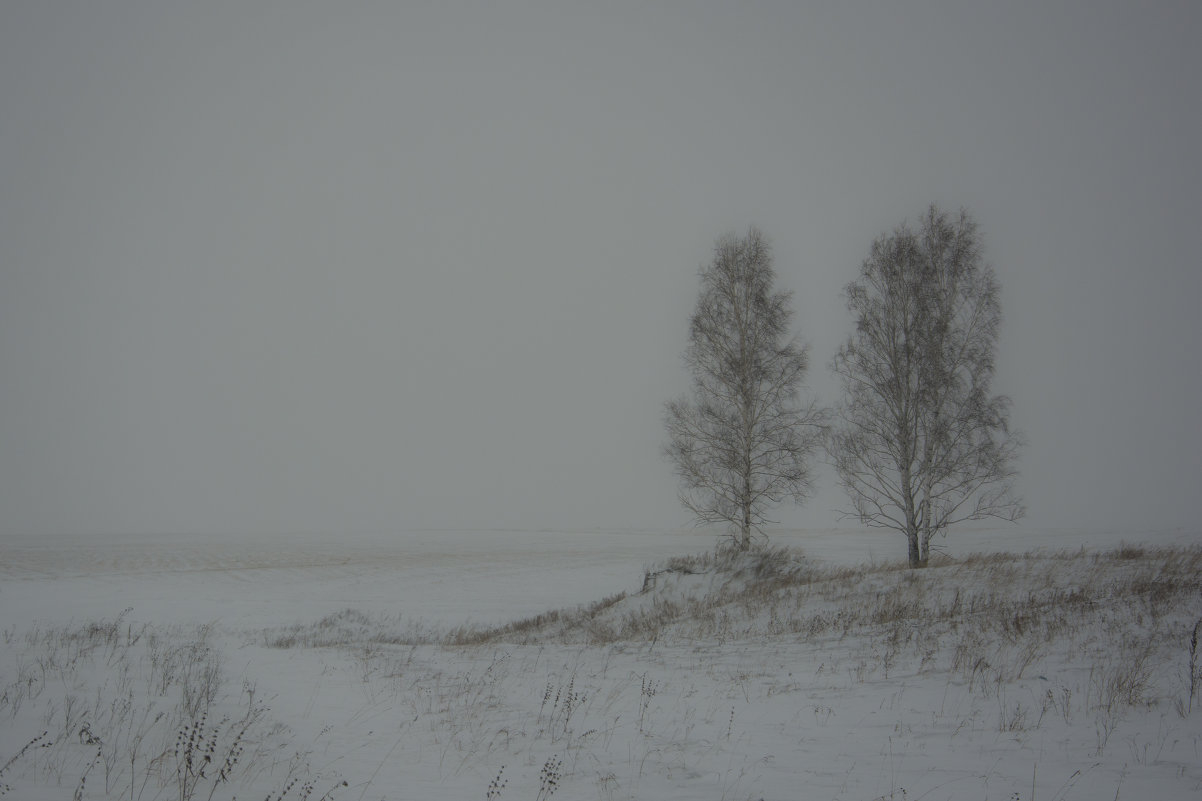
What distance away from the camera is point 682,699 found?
697cm

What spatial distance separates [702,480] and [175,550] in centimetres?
4076

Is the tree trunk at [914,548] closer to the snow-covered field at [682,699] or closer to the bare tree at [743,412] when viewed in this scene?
the snow-covered field at [682,699]

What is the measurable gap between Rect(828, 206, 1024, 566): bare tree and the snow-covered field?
7.54ft

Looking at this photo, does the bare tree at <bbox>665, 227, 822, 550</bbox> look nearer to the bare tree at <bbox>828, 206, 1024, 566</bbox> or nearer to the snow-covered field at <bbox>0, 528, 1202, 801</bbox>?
the bare tree at <bbox>828, 206, 1024, 566</bbox>

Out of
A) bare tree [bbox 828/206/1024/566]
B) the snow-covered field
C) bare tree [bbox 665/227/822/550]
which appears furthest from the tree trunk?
bare tree [bbox 665/227/822/550]

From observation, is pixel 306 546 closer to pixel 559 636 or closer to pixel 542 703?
pixel 559 636

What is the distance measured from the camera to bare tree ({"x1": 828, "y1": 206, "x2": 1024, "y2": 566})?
16.7 meters

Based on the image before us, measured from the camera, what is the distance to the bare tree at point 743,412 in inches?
706

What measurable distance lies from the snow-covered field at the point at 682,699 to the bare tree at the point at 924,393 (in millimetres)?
2298

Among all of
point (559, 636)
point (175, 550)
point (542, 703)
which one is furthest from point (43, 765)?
point (175, 550)

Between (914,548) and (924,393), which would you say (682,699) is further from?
(924,393)

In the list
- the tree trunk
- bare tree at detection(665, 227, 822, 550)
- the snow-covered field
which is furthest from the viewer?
bare tree at detection(665, 227, 822, 550)

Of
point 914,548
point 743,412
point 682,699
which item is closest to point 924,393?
point 914,548

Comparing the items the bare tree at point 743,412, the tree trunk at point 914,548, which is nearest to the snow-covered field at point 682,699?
the tree trunk at point 914,548
